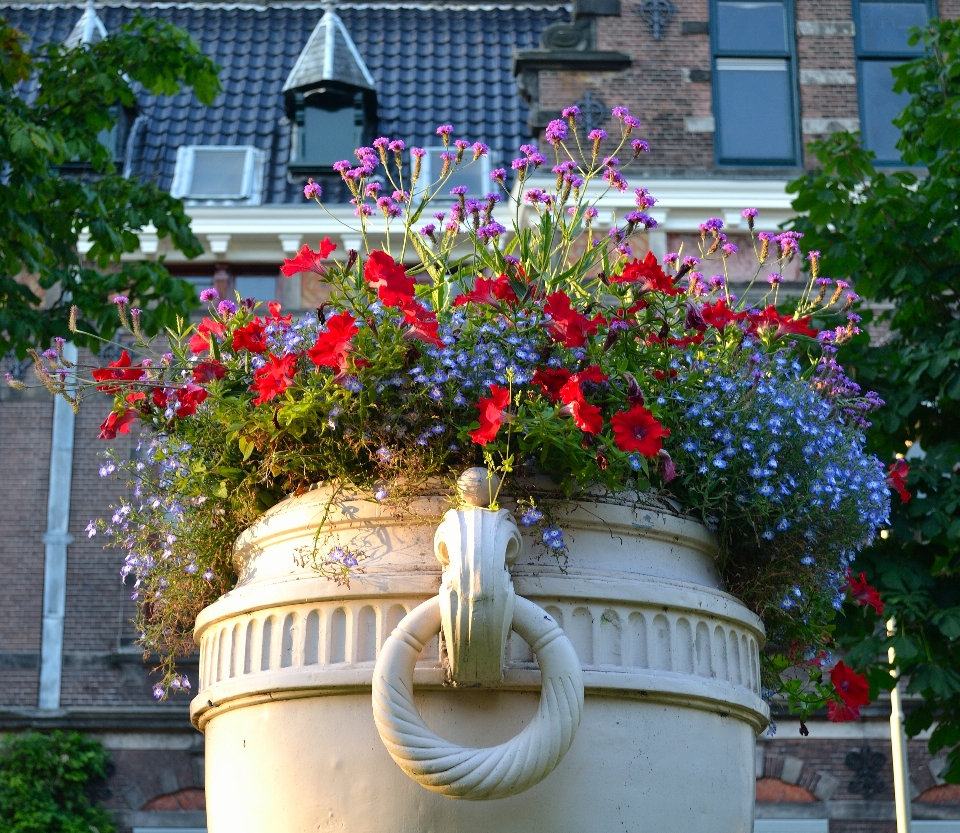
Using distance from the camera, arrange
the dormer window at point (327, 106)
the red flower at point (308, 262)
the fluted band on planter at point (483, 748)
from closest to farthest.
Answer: the fluted band on planter at point (483, 748), the red flower at point (308, 262), the dormer window at point (327, 106)

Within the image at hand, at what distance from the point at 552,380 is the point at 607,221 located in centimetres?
824

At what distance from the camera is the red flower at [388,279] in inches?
91.6

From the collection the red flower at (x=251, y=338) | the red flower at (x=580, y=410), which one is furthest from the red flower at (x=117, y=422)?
the red flower at (x=580, y=410)

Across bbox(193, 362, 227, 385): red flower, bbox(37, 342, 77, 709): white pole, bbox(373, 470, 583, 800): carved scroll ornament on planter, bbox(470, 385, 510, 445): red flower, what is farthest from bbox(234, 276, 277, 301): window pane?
bbox(373, 470, 583, 800): carved scroll ornament on planter

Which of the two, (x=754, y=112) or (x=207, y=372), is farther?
(x=754, y=112)

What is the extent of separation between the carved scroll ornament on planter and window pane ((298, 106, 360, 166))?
11.3 metres

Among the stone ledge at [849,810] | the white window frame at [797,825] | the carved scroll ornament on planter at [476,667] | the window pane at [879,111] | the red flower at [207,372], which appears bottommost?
the white window frame at [797,825]

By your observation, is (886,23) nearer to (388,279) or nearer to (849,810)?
(849,810)

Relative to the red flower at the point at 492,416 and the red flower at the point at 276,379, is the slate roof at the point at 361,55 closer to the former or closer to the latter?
the red flower at the point at 276,379

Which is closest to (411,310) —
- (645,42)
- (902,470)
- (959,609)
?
(902,470)

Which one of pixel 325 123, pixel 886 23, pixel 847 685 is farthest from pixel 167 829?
pixel 886 23

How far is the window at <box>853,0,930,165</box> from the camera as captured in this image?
37.7 feet

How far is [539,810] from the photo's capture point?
7.13 feet

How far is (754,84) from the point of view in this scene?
1159 centimetres
